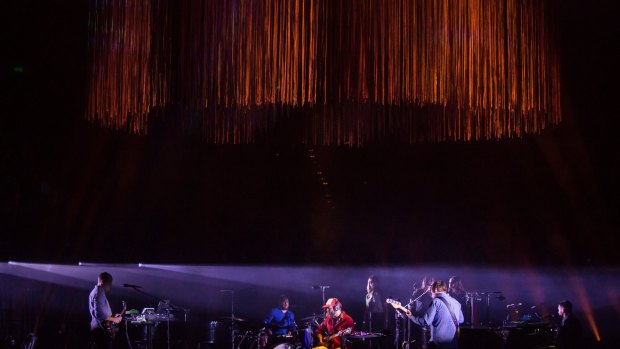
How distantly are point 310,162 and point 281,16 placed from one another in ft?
25.4

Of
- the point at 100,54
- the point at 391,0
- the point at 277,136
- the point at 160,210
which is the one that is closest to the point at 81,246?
the point at 160,210

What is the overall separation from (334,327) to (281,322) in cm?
99

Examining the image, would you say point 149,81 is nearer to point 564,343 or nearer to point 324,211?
point 564,343

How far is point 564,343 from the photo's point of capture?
8664 mm

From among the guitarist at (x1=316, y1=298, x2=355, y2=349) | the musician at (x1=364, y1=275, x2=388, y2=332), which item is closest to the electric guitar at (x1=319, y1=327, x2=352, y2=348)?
the guitarist at (x1=316, y1=298, x2=355, y2=349)

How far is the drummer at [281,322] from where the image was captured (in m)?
10.2

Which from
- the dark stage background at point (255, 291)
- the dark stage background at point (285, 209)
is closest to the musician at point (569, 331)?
the dark stage background at point (285, 209)

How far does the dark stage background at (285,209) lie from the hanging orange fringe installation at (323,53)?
5.01 meters

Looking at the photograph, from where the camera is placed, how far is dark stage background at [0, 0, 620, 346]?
9.35 metres

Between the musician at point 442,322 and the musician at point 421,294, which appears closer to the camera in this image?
the musician at point 442,322

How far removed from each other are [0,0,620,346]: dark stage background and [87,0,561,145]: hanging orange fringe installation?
5013 millimetres

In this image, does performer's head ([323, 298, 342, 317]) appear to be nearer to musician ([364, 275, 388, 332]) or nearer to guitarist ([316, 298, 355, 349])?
guitarist ([316, 298, 355, 349])

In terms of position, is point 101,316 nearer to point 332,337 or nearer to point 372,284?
point 332,337

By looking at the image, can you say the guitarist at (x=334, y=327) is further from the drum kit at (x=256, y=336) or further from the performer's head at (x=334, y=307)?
the drum kit at (x=256, y=336)
